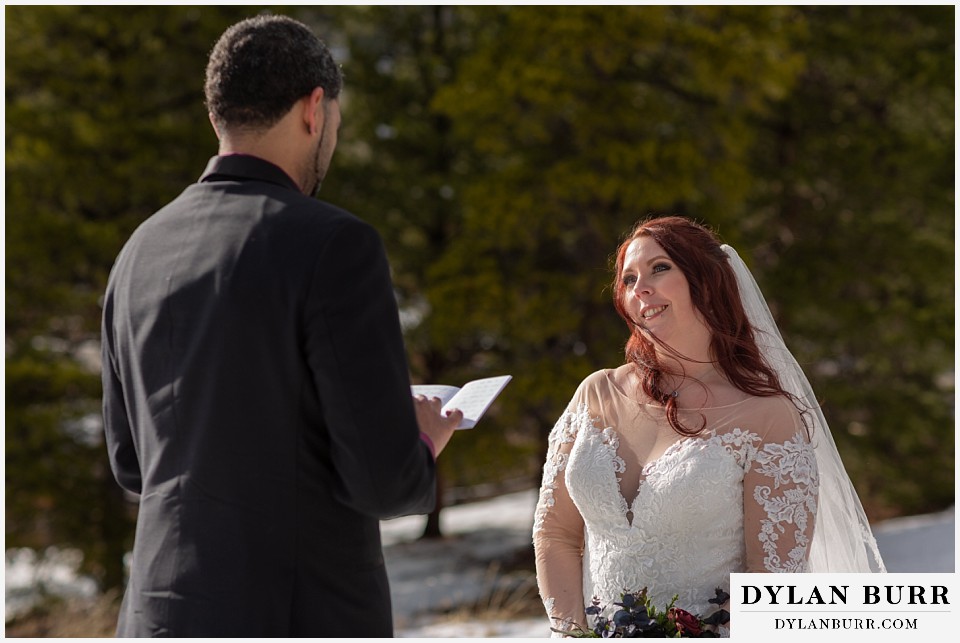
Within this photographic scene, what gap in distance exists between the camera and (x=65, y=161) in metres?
10.3

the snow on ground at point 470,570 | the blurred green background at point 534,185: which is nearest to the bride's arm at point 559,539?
the snow on ground at point 470,570

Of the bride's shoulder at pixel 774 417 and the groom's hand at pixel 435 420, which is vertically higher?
the groom's hand at pixel 435 420

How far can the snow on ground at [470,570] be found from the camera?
8062 millimetres

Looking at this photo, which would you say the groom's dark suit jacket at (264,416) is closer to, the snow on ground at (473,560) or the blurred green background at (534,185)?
the snow on ground at (473,560)

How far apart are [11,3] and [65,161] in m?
1.77

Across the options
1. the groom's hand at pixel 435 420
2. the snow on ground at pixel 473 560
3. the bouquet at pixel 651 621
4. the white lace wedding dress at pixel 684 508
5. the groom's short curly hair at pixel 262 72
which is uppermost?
the groom's short curly hair at pixel 262 72

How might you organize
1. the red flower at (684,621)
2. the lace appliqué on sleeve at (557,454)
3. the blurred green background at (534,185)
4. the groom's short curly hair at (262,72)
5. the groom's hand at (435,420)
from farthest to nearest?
the blurred green background at (534,185), the lace appliqué on sleeve at (557,454), the red flower at (684,621), the groom's hand at (435,420), the groom's short curly hair at (262,72)

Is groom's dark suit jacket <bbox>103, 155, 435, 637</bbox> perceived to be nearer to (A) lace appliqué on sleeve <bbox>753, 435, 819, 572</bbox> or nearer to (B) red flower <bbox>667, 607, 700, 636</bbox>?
(B) red flower <bbox>667, 607, 700, 636</bbox>

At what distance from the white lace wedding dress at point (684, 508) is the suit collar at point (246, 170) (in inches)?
59.7

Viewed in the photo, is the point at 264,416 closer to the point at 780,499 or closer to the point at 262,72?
the point at 262,72

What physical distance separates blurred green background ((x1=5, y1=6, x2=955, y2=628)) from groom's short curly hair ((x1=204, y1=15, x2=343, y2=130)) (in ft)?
24.8

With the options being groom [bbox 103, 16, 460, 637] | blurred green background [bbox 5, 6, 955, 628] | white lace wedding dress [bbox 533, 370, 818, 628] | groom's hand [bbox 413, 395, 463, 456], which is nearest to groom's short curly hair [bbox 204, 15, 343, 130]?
groom [bbox 103, 16, 460, 637]

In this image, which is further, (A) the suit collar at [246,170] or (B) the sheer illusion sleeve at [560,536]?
(B) the sheer illusion sleeve at [560,536]

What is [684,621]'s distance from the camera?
270cm
